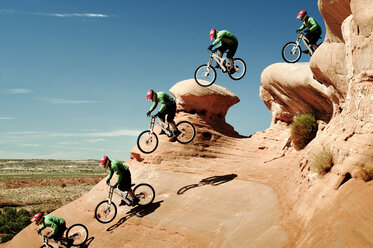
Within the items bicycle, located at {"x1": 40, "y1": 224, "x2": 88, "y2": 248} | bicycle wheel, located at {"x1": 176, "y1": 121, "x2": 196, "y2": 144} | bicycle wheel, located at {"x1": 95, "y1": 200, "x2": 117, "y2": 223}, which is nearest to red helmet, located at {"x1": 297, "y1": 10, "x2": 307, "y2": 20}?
bicycle wheel, located at {"x1": 176, "y1": 121, "x2": 196, "y2": 144}

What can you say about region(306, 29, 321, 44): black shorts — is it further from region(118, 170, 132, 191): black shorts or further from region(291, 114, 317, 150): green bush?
region(118, 170, 132, 191): black shorts

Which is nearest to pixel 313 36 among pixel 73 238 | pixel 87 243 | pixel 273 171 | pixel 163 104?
pixel 273 171

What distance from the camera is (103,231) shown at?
17.1 meters

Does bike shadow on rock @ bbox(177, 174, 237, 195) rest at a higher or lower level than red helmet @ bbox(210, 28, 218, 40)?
lower

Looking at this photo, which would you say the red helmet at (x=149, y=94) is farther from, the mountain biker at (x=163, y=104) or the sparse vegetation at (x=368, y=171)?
the sparse vegetation at (x=368, y=171)

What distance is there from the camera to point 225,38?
16172mm

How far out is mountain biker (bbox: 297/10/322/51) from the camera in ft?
Result: 57.6

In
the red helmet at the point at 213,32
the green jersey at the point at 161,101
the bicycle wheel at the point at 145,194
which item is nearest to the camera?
the green jersey at the point at 161,101

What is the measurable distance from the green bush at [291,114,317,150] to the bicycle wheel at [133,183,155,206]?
876 cm

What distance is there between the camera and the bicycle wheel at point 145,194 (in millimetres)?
17422

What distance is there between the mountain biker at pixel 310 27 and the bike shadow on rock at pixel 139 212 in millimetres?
12275

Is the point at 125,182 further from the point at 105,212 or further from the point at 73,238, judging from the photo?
the point at 73,238

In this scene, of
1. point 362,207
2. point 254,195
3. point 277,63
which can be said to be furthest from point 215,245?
point 277,63

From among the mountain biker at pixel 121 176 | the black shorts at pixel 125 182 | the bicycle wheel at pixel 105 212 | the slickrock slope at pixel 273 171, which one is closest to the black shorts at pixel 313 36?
the slickrock slope at pixel 273 171
